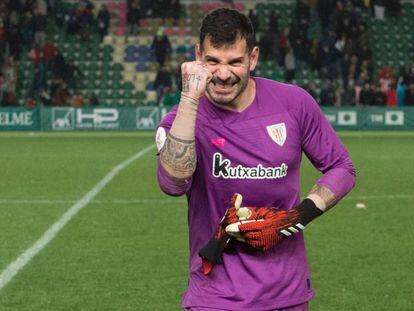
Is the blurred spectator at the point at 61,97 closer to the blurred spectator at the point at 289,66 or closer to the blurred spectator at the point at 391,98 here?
the blurred spectator at the point at 289,66

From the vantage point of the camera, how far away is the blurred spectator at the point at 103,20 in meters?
38.3

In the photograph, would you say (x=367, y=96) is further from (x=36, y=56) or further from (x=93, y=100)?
(x=36, y=56)

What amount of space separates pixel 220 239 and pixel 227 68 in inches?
25.4

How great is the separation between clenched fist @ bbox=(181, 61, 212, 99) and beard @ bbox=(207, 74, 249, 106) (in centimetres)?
11

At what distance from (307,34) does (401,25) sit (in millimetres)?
4779

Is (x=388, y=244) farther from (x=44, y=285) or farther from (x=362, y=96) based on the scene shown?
(x=362, y=96)

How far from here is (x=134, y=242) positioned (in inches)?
398

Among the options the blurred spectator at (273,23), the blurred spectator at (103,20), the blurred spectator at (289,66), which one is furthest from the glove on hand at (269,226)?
the blurred spectator at (103,20)

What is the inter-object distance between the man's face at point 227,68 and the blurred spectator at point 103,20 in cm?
3514

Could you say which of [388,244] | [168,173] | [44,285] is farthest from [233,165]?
[388,244]

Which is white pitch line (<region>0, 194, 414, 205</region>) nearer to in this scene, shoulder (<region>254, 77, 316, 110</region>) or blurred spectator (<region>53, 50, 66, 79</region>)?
shoulder (<region>254, 77, 316, 110</region>)

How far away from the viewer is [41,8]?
130 feet

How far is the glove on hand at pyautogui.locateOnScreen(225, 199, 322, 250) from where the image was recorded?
147 inches

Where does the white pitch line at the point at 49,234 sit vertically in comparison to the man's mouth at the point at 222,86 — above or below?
below
